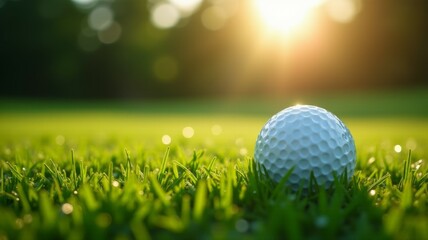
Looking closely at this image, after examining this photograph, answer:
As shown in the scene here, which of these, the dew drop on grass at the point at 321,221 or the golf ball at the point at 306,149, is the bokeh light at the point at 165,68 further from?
the dew drop on grass at the point at 321,221

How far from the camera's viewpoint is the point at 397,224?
50.1 inches

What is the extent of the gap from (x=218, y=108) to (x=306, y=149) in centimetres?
1676

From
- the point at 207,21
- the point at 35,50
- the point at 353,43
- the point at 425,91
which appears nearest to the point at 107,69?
the point at 35,50

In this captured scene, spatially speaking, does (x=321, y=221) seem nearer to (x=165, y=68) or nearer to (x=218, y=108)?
(x=218, y=108)

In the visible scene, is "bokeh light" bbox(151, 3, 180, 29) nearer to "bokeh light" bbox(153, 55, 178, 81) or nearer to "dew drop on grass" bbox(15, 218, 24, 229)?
"bokeh light" bbox(153, 55, 178, 81)

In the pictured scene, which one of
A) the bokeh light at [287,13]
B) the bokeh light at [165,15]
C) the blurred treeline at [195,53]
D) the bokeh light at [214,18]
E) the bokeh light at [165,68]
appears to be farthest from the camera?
the bokeh light at [165,15]

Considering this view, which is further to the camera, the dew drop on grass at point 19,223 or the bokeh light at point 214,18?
the bokeh light at point 214,18

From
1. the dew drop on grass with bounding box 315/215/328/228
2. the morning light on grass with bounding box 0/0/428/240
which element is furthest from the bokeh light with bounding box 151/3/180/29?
the dew drop on grass with bounding box 315/215/328/228

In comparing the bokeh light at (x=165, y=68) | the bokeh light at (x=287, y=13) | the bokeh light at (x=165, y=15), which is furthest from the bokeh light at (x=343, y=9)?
the bokeh light at (x=165, y=15)

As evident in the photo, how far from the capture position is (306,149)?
1894mm

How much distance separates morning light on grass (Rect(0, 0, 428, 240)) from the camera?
4.55 ft

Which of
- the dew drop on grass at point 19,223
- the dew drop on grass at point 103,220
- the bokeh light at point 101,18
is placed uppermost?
the bokeh light at point 101,18

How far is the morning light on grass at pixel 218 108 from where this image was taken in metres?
1.39

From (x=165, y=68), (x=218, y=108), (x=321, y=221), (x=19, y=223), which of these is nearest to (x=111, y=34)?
(x=165, y=68)
